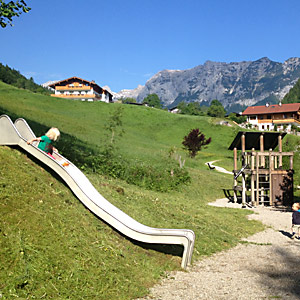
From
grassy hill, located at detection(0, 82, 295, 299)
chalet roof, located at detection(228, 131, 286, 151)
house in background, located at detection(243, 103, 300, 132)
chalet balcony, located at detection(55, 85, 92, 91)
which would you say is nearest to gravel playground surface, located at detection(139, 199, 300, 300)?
grassy hill, located at detection(0, 82, 295, 299)

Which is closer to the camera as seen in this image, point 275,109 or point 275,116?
point 275,116

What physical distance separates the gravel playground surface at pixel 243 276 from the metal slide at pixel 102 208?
2.50 feet

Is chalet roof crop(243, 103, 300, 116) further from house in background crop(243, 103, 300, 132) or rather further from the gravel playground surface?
the gravel playground surface

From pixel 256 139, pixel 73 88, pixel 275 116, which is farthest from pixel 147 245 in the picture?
pixel 73 88

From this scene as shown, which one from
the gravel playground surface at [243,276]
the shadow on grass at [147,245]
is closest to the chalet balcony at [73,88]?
the shadow on grass at [147,245]

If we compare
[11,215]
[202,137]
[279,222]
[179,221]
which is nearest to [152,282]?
[11,215]

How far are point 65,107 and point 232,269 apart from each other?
64.7 meters

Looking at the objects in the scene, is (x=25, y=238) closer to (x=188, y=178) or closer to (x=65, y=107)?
(x=188, y=178)

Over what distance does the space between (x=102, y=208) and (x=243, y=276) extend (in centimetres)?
364

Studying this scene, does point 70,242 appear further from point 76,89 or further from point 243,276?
point 76,89

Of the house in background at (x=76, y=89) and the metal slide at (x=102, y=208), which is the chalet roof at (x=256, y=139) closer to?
the metal slide at (x=102, y=208)

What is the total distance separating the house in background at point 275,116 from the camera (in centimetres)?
9588

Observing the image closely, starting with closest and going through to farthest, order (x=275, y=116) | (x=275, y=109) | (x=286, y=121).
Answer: (x=286, y=121)
(x=275, y=116)
(x=275, y=109)

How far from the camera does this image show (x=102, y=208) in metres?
8.58
